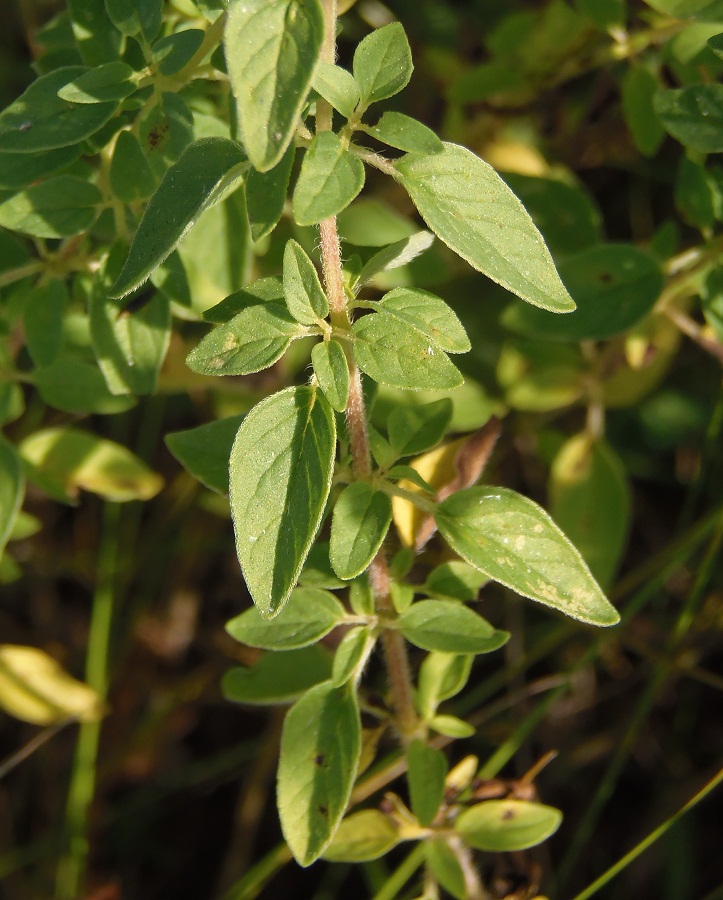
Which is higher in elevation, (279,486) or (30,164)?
(30,164)

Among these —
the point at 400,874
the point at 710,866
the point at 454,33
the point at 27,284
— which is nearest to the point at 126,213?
the point at 27,284

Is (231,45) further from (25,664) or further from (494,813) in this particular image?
(25,664)

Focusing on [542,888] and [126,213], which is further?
[542,888]

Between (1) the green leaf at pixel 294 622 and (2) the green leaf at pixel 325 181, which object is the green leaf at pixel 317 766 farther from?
(2) the green leaf at pixel 325 181

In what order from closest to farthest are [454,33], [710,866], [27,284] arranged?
[27,284] → [710,866] → [454,33]

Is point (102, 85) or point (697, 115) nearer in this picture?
point (102, 85)

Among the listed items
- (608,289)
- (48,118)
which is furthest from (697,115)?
(48,118)

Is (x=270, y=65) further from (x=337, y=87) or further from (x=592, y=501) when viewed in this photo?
(x=592, y=501)
